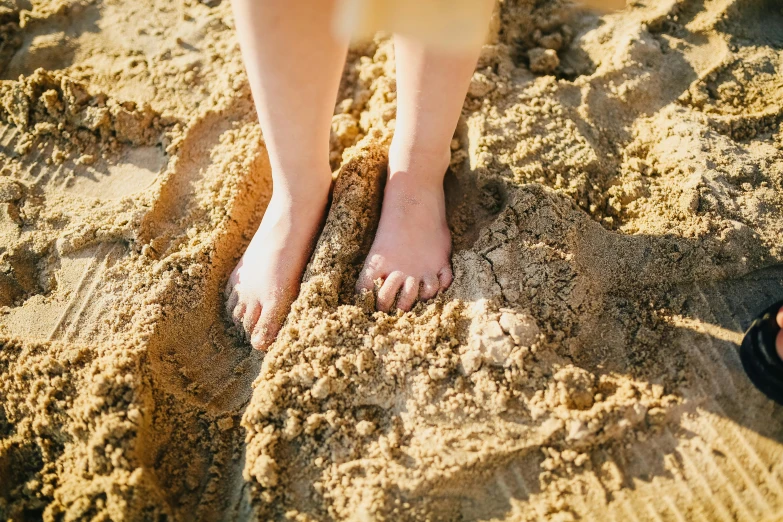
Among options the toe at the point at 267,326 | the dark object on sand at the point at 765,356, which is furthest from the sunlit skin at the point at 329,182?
the dark object on sand at the point at 765,356

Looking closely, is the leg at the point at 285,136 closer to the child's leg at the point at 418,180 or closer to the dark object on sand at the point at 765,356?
the child's leg at the point at 418,180

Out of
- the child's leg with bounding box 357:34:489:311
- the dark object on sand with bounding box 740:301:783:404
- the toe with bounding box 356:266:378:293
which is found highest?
the child's leg with bounding box 357:34:489:311

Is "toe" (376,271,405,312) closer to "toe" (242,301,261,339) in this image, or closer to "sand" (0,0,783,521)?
"sand" (0,0,783,521)

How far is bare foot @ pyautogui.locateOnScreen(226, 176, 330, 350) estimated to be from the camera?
1.30m

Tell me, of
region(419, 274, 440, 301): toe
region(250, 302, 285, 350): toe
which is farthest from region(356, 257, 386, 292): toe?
region(250, 302, 285, 350): toe

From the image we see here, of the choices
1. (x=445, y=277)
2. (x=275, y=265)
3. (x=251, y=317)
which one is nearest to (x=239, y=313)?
(x=251, y=317)

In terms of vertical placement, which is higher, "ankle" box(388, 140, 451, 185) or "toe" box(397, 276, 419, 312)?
"ankle" box(388, 140, 451, 185)

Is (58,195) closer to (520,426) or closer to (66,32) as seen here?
(66,32)

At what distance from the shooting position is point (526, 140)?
59.6 inches

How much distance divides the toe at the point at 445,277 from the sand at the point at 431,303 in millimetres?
32

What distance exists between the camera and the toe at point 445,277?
51.8 inches

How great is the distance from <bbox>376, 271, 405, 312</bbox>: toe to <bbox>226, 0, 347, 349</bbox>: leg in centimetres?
24

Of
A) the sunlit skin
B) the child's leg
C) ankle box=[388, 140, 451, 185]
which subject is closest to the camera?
the sunlit skin

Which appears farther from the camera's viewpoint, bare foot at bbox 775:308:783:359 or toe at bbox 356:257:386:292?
toe at bbox 356:257:386:292
